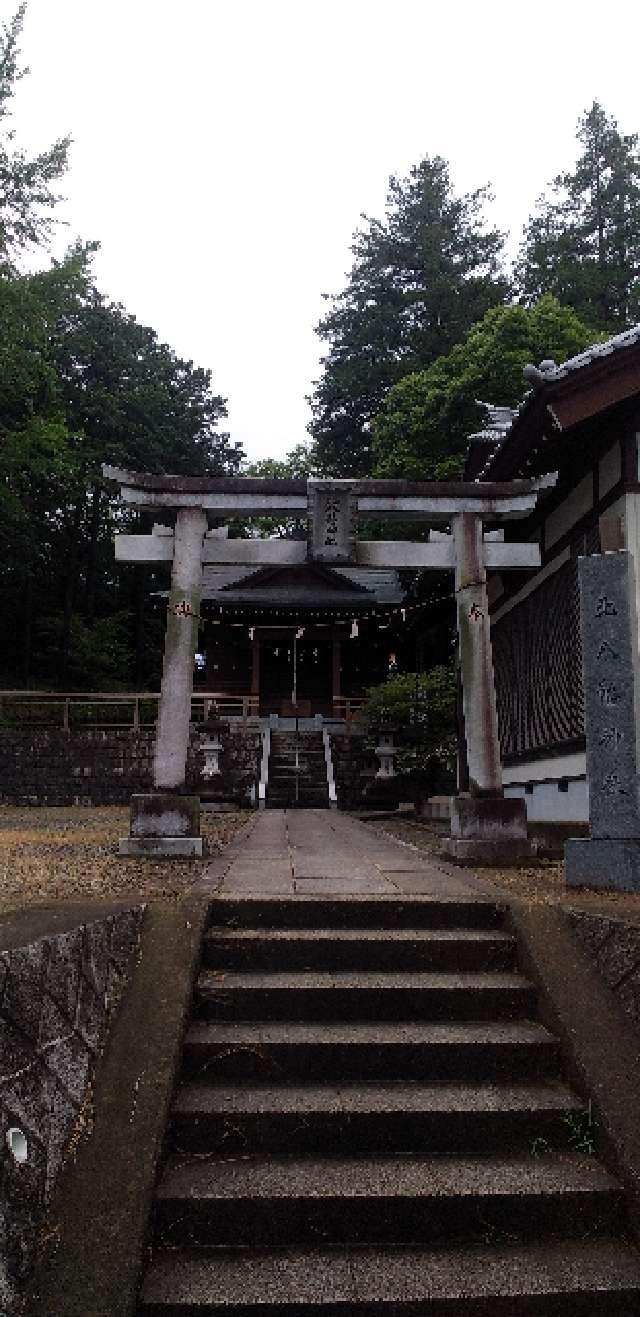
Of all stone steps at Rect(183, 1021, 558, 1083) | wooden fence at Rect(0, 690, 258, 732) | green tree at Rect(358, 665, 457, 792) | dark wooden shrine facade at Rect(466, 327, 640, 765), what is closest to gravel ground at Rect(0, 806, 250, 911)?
stone steps at Rect(183, 1021, 558, 1083)

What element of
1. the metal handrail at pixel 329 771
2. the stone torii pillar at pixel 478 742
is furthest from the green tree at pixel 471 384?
the stone torii pillar at pixel 478 742

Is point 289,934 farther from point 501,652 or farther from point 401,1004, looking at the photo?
point 501,652

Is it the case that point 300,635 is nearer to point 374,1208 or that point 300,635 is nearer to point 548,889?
point 548,889

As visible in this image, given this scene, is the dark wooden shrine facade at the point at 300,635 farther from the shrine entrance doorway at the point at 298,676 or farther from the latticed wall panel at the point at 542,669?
the latticed wall panel at the point at 542,669

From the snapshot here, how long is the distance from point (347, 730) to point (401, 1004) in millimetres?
18297

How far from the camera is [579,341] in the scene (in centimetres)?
2173

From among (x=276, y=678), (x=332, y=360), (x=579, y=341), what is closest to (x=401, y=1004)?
(x=579, y=341)

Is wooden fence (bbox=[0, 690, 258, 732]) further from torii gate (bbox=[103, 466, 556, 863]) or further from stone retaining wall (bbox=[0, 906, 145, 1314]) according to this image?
stone retaining wall (bbox=[0, 906, 145, 1314])

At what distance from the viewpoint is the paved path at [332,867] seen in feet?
18.6

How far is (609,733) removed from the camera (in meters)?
6.21

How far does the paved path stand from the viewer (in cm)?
567

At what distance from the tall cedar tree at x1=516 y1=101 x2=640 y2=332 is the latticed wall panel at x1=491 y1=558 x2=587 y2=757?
71.0 ft

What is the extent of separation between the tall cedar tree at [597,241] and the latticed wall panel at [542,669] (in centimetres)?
2163

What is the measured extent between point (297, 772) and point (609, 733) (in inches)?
578
